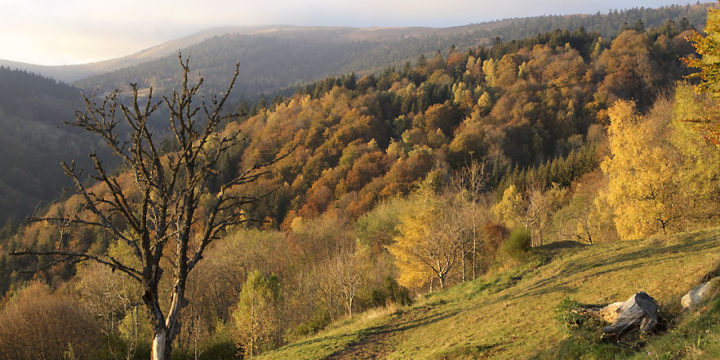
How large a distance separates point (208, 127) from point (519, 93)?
122807 millimetres

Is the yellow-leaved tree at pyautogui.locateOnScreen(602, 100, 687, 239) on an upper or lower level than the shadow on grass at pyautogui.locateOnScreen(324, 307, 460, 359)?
upper

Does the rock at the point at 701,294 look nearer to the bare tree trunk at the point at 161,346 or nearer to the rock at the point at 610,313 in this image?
the rock at the point at 610,313

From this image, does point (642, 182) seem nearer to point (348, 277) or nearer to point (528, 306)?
point (528, 306)

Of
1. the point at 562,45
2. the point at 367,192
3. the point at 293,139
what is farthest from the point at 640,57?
the point at 293,139

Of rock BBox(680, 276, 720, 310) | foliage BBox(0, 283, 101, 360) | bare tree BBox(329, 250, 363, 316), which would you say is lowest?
foliage BBox(0, 283, 101, 360)

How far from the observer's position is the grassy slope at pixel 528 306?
972cm

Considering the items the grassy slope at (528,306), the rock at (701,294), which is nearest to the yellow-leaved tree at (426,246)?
the grassy slope at (528,306)

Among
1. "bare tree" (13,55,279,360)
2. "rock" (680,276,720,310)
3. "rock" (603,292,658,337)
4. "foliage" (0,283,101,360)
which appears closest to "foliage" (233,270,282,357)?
"foliage" (0,283,101,360)

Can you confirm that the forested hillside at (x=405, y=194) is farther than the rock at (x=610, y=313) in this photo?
Yes

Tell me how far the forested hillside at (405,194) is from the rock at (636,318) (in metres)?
7.61

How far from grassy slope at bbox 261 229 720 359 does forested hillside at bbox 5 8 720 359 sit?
2215 millimetres

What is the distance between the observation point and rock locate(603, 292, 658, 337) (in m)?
7.87

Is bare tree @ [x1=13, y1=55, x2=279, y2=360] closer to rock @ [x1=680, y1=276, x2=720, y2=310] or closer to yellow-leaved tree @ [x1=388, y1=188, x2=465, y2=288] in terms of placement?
rock @ [x1=680, y1=276, x2=720, y2=310]

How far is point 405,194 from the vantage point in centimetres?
8169
